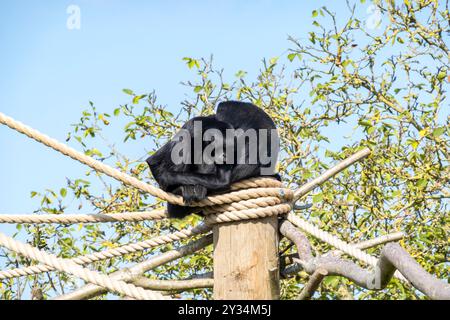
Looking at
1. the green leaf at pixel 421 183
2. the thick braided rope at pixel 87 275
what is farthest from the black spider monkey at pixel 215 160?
the green leaf at pixel 421 183

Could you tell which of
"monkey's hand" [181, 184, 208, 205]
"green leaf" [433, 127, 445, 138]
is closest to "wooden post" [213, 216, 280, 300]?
"monkey's hand" [181, 184, 208, 205]

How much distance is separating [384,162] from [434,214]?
0.62 m

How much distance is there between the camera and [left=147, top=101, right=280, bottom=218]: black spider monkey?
3174 mm

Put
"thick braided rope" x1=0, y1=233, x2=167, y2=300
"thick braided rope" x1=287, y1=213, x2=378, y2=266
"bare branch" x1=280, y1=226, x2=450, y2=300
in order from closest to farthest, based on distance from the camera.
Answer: "bare branch" x1=280, y1=226, x2=450, y2=300 → "thick braided rope" x1=0, y1=233, x2=167, y2=300 → "thick braided rope" x1=287, y1=213, x2=378, y2=266

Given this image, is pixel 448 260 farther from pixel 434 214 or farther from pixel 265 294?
pixel 265 294

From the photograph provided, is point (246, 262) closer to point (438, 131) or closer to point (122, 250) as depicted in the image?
point (122, 250)

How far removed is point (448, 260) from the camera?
5.16 metres

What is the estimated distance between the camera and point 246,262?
2982 millimetres

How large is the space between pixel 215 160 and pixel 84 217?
0.81m

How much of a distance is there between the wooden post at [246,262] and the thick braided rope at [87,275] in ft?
1.03

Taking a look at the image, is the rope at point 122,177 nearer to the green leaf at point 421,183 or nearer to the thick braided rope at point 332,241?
the thick braided rope at point 332,241

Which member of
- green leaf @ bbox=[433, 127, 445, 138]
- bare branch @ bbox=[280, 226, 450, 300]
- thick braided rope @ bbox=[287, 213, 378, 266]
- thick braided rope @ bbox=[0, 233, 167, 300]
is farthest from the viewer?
green leaf @ bbox=[433, 127, 445, 138]

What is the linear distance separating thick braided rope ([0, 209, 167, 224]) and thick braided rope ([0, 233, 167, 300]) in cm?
33

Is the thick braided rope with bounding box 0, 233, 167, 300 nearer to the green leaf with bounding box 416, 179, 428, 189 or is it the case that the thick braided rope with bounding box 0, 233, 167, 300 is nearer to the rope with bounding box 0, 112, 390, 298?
the rope with bounding box 0, 112, 390, 298
